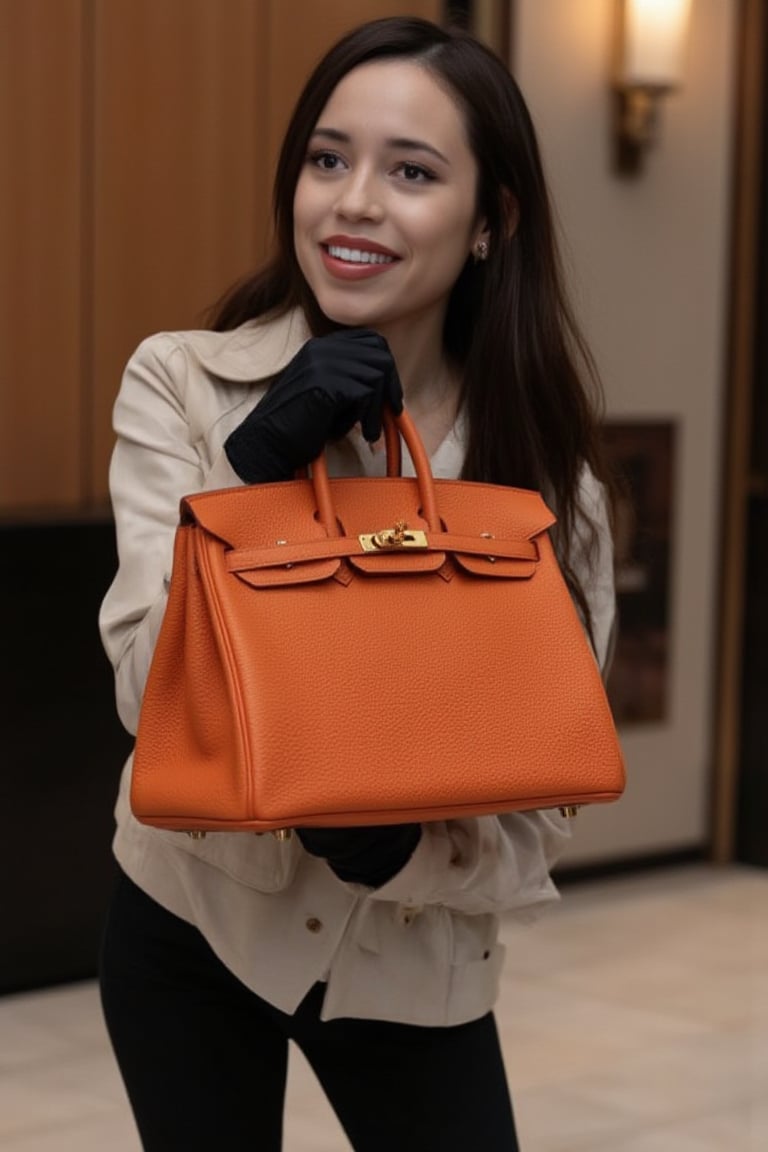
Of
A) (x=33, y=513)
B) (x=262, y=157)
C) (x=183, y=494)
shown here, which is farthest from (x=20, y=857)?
(x=183, y=494)

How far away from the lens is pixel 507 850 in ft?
5.37

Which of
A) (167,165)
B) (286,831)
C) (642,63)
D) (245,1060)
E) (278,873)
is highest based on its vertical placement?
(642,63)

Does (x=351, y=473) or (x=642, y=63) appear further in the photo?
(x=642, y=63)

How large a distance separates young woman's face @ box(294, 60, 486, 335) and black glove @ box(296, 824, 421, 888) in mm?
447

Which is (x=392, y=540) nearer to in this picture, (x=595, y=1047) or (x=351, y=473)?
(x=351, y=473)

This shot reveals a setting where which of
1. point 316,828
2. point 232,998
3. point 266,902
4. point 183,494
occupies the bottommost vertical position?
point 232,998

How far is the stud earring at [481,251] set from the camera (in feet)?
5.83

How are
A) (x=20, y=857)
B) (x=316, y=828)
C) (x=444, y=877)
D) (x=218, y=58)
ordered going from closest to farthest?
(x=316, y=828)
(x=444, y=877)
(x=20, y=857)
(x=218, y=58)

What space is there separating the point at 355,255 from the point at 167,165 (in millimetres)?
2741

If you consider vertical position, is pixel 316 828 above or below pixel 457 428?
below

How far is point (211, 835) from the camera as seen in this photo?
64.9 inches

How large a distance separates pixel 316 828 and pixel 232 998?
32cm

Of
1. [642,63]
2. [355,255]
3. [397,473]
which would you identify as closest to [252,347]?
[355,255]

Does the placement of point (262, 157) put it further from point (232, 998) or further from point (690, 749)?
point (232, 998)
